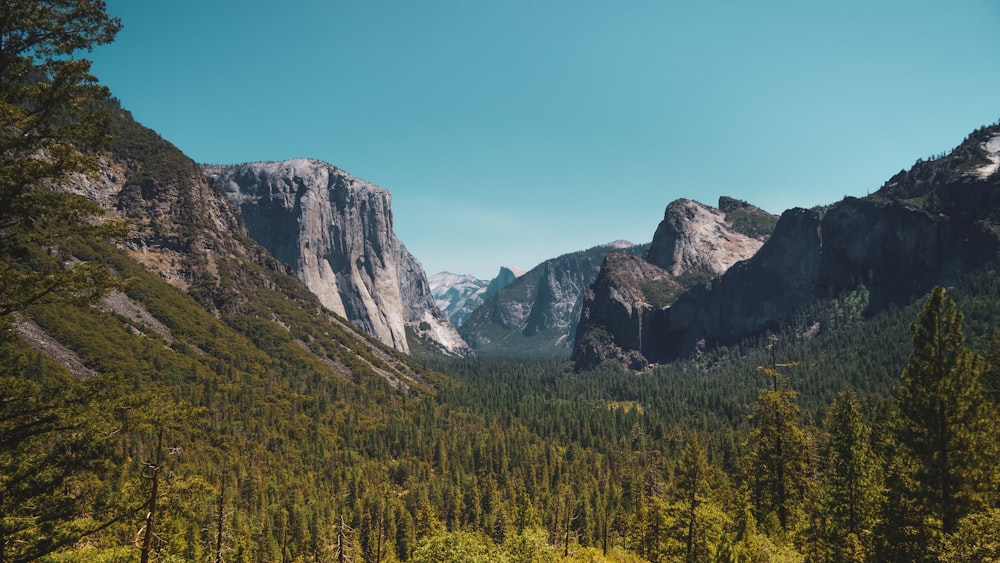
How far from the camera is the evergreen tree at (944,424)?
24766mm

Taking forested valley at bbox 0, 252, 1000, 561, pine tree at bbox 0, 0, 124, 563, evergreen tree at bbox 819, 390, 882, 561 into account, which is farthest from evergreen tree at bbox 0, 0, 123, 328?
evergreen tree at bbox 819, 390, 882, 561

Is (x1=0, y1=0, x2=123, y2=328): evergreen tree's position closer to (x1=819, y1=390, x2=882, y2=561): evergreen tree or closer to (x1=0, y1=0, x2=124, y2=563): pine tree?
(x1=0, y1=0, x2=124, y2=563): pine tree

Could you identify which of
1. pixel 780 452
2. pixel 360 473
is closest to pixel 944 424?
pixel 780 452

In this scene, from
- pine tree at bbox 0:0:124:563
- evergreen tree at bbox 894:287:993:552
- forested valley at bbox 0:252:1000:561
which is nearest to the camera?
pine tree at bbox 0:0:124:563

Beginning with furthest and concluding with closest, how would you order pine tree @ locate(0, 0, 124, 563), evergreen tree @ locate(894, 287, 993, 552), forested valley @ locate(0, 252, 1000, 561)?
evergreen tree @ locate(894, 287, 993, 552)
forested valley @ locate(0, 252, 1000, 561)
pine tree @ locate(0, 0, 124, 563)

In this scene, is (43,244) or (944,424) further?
(944,424)

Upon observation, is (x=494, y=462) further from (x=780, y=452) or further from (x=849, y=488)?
(x=780, y=452)

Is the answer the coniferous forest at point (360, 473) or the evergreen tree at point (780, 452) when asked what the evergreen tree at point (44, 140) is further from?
the evergreen tree at point (780, 452)

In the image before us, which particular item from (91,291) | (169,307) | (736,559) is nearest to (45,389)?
(91,291)

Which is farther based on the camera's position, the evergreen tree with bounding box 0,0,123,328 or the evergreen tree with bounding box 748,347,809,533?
the evergreen tree with bounding box 748,347,809,533

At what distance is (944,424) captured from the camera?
2536 cm

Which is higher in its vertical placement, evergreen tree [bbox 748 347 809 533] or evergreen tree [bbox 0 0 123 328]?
A: evergreen tree [bbox 0 0 123 328]

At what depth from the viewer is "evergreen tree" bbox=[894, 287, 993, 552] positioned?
24766 mm

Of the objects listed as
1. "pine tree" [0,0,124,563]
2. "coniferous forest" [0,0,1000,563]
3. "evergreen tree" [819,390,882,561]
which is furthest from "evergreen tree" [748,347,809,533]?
"pine tree" [0,0,124,563]
